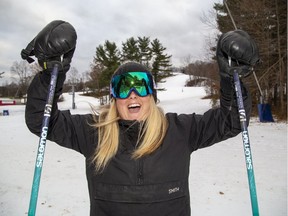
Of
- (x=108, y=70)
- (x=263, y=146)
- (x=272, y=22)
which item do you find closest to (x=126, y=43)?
(x=108, y=70)

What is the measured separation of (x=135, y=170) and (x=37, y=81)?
0.83m

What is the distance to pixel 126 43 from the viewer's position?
42656mm

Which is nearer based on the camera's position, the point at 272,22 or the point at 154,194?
the point at 154,194

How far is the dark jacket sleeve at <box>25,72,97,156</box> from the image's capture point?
1.73 m

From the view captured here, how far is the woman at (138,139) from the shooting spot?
1746 millimetres

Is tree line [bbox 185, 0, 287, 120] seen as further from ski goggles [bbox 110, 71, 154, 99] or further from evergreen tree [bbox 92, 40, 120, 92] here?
evergreen tree [bbox 92, 40, 120, 92]

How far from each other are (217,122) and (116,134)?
0.68 meters

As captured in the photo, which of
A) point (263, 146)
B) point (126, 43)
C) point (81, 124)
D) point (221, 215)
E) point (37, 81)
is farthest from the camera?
point (126, 43)

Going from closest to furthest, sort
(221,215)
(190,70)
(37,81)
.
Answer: (37,81)
(221,215)
(190,70)

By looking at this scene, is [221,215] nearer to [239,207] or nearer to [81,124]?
[239,207]

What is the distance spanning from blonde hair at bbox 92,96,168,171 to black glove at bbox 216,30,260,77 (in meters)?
0.54

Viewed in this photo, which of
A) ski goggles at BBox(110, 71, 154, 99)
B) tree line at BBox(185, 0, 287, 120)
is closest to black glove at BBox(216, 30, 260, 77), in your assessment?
ski goggles at BBox(110, 71, 154, 99)

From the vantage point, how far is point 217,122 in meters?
1.88

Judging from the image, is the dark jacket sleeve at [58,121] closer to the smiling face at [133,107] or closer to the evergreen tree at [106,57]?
the smiling face at [133,107]
